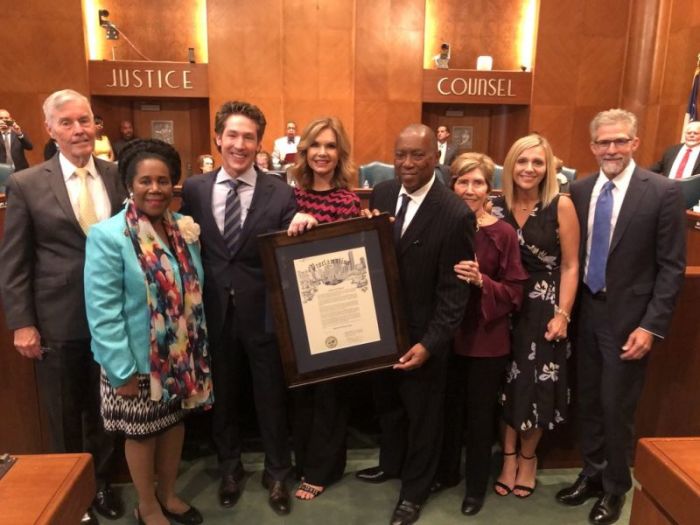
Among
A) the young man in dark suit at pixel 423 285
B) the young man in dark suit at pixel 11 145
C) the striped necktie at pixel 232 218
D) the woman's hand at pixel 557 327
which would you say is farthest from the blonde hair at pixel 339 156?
the young man in dark suit at pixel 11 145

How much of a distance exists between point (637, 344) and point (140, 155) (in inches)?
78.3

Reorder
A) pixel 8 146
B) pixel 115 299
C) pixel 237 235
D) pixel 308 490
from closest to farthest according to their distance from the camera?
pixel 115 299 < pixel 237 235 < pixel 308 490 < pixel 8 146

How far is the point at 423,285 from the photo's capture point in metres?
2.11

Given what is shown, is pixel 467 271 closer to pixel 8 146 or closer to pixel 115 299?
pixel 115 299

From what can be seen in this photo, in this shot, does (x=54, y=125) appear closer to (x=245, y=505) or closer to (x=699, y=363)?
(x=245, y=505)

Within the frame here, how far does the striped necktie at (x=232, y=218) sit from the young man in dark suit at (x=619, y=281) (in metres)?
1.41

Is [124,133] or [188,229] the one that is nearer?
[188,229]

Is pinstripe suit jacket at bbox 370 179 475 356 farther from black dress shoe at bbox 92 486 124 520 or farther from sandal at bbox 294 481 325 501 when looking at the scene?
black dress shoe at bbox 92 486 124 520

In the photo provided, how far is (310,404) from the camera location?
2.57 m

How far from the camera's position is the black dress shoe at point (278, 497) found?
242cm

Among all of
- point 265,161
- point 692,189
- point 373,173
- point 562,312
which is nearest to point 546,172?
point 562,312

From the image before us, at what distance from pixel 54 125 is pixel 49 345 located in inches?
33.0

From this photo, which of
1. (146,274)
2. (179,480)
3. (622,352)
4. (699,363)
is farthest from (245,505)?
(699,363)

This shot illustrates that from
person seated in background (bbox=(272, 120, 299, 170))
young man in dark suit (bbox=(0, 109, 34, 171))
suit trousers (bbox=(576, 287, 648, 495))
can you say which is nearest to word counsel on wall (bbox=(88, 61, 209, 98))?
person seated in background (bbox=(272, 120, 299, 170))
